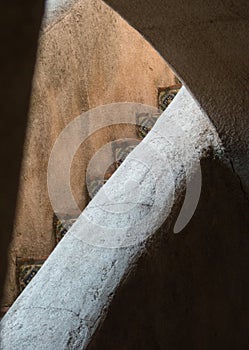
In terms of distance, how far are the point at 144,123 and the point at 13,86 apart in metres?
3.33

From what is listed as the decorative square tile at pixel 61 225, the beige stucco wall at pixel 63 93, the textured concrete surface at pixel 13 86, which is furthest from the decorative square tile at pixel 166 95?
the textured concrete surface at pixel 13 86

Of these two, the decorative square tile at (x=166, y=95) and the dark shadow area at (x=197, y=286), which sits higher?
the decorative square tile at (x=166, y=95)

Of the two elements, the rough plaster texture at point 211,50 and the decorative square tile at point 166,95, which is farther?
the decorative square tile at point 166,95

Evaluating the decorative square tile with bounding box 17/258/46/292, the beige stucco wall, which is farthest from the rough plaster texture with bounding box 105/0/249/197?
the decorative square tile with bounding box 17/258/46/292

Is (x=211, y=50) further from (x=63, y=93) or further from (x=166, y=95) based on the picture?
(x=166, y=95)

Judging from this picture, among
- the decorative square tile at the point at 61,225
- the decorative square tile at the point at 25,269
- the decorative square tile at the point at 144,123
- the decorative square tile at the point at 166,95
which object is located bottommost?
the decorative square tile at the point at 25,269

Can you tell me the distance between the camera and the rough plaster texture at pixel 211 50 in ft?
5.91

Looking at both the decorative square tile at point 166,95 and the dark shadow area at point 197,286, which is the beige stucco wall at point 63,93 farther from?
the dark shadow area at point 197,286

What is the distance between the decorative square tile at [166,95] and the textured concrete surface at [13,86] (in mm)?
3432

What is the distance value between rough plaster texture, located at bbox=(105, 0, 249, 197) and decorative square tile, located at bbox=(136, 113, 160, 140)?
1.49 metres

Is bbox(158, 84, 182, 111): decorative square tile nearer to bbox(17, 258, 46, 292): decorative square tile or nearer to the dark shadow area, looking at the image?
bbox(17, 258, 46, 292): decorative square tile

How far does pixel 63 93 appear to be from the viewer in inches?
127

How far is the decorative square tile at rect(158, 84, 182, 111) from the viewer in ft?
12.5

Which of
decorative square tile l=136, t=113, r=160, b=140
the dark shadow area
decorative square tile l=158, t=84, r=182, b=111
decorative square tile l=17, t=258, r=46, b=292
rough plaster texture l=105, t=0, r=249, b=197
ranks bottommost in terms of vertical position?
the dark shadow area
